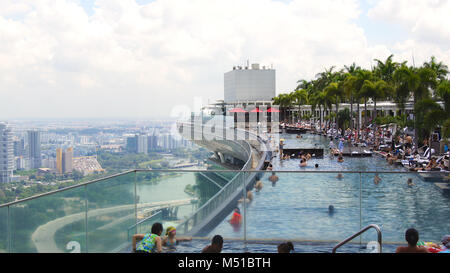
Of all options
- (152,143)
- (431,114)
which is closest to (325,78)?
(152,143)

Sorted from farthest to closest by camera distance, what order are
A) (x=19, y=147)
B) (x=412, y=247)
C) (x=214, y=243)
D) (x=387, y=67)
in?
1. (x=387, y=67)
2. (x=19, y=147)
3. (x=214, y=243)
4. (x=412, y=247)

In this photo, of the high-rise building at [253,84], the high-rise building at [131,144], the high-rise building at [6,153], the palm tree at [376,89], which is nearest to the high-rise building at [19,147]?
the high-rise building at [6,153]

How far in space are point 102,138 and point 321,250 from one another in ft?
140

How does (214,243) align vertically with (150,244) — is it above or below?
above

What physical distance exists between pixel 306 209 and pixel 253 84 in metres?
183

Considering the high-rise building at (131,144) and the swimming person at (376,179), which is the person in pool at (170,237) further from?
the high-rise building at (131,144)

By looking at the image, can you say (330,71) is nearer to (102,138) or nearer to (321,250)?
(102,138)

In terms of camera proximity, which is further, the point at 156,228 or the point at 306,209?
the point at 306,209

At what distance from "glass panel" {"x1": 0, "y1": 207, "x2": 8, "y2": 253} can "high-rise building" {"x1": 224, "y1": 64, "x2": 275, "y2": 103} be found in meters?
183

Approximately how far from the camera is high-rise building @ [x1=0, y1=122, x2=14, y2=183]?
35.2 m

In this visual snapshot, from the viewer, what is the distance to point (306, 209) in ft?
24.5

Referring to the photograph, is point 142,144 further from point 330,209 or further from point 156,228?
point 330,209

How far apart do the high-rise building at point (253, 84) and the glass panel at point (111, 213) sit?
593ft

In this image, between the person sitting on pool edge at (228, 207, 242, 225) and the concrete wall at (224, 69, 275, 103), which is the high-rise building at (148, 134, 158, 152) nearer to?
the person sitting on pool edge at (228, 207, 242, 225)
